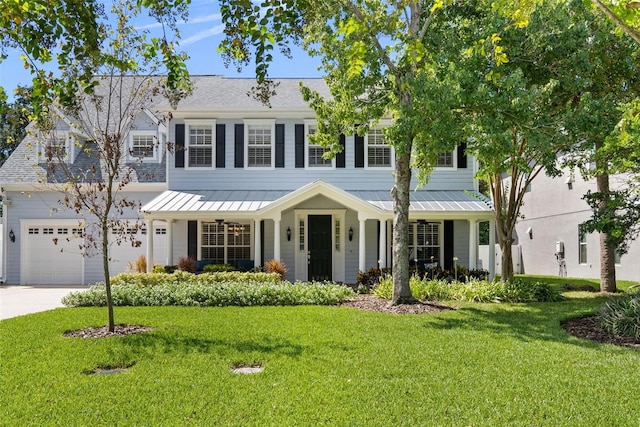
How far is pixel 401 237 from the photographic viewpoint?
11820mm

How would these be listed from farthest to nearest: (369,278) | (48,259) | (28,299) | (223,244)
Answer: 1. (48,259)
2. (223,244)
3. (369,278)
4. (28,299)

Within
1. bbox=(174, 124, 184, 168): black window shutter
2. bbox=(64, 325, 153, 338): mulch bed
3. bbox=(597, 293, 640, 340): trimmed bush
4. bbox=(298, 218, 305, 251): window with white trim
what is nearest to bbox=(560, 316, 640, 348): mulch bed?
bbox=(597, 293, 640, 340): trimmed bush

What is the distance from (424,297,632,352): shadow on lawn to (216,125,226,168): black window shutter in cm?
965

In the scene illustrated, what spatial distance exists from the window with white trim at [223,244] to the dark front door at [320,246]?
6.86 ft

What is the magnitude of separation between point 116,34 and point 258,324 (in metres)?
5.70

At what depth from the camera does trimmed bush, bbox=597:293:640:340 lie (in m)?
8.60

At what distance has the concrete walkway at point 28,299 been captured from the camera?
11959 millimetres

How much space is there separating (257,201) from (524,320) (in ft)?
29.4

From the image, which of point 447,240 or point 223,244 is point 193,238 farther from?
point 447,240

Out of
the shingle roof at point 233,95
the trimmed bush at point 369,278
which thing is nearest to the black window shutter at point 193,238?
the shingle roof at point 233,95

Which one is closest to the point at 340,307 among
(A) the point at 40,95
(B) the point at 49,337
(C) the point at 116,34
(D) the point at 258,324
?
(D) the point at 258,324

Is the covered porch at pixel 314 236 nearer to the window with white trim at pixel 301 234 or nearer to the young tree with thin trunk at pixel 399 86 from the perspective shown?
the window with white trim at pixel 301 234

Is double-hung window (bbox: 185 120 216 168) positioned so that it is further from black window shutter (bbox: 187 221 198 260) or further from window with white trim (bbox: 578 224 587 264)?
window with white trim (bbox: 578 224 587 264)

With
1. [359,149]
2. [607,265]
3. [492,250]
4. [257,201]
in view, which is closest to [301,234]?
[257,201]
